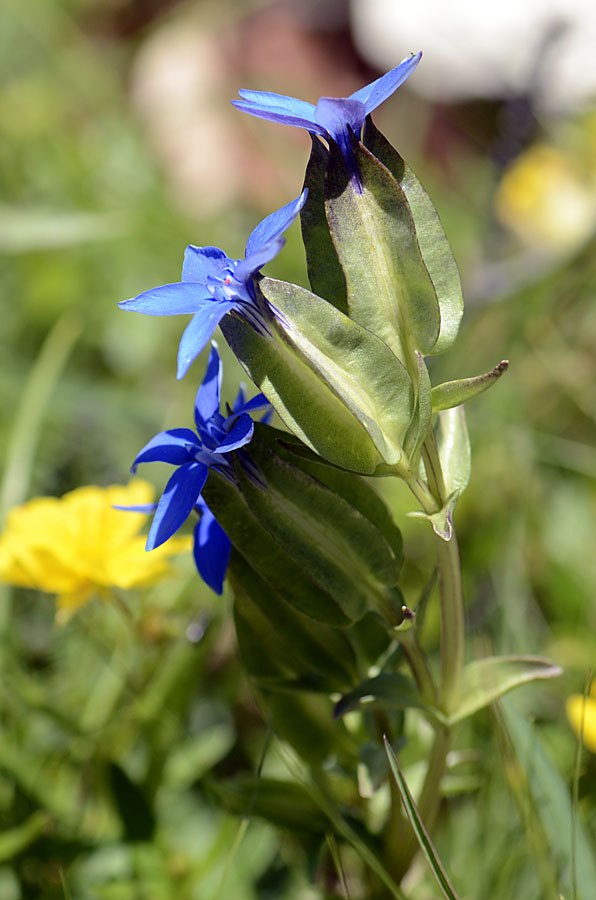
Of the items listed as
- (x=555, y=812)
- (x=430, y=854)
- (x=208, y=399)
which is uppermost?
A: (x=208, y=399)

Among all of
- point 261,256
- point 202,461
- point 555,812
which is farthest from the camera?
point 555,812

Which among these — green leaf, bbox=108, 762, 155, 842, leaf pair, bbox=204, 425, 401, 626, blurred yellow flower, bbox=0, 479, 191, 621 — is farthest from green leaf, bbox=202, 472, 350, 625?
green leaf, bbox=108, 762, 155, 842

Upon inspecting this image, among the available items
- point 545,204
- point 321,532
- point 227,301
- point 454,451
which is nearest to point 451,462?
point 454,451

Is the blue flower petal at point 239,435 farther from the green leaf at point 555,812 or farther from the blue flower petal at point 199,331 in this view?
the green leaf at point 555,812

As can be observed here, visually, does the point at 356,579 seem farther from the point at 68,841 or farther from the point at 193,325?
the point at 68,841

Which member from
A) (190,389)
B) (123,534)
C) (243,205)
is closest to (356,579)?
(123,534)

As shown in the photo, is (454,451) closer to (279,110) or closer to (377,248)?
(377,248)
